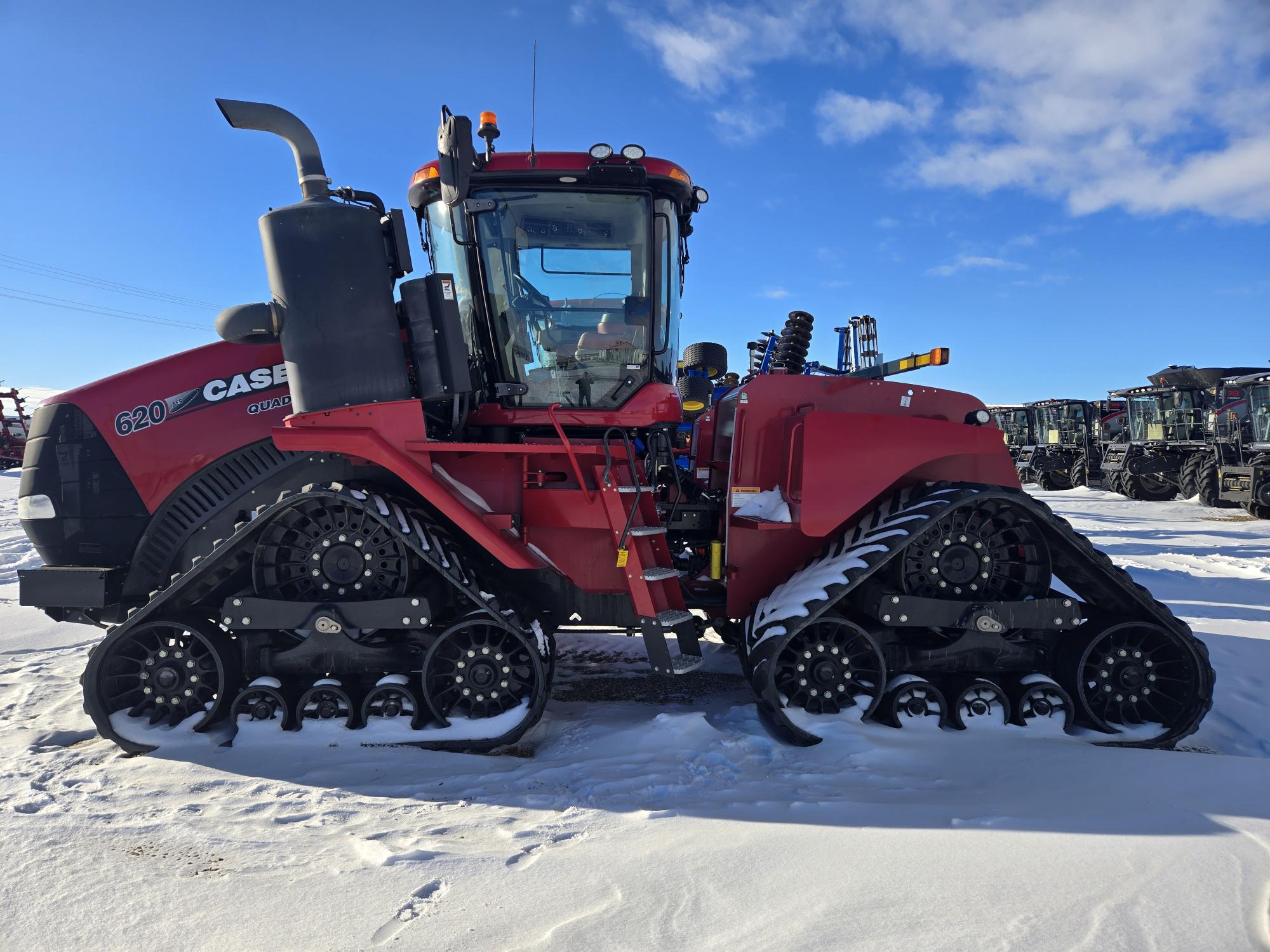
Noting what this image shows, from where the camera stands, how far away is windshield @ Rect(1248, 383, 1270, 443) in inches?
631

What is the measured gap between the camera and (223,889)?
2.18 m

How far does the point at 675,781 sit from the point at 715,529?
1.67 metres

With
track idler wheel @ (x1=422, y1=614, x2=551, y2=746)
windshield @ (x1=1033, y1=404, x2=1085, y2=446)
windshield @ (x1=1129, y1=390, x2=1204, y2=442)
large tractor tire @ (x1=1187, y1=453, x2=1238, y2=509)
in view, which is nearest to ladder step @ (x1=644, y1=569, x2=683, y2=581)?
track idler wheel @ (x1=422, y1=614, x2=551, y2=746)

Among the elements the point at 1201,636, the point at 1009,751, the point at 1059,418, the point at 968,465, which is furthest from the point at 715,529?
the point at 1059,418

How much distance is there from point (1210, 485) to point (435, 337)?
19.3 metres

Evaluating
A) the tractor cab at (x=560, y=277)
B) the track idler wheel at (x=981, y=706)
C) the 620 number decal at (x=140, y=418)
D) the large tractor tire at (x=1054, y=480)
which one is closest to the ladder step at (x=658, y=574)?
the tractor cab at (x=560, y=277)

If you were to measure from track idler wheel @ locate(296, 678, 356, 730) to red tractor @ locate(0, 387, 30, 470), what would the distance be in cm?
3002

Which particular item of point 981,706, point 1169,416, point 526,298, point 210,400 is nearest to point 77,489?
point 210,400

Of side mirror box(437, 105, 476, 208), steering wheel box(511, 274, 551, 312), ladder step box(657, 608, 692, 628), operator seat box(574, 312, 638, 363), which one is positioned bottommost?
ladder step box(657, 608, 692, 628)

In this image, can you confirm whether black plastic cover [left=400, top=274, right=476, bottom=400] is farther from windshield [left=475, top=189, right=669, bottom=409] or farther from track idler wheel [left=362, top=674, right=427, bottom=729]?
track idler wheel [left=362, top=674, right=427, bottom=729]

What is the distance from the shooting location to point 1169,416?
20.2m

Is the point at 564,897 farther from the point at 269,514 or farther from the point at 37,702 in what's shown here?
the point at 37,702

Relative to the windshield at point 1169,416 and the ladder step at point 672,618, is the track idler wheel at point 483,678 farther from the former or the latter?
the windshield at point 1169,416

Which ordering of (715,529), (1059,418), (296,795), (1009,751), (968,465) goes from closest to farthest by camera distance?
1. (296,795)
2. (1009,751)
3. (968,465)
4. (715,529)
5. (1059,418)
